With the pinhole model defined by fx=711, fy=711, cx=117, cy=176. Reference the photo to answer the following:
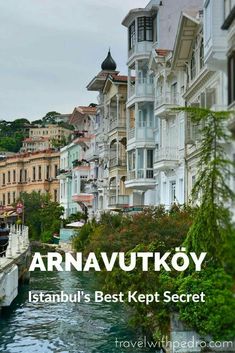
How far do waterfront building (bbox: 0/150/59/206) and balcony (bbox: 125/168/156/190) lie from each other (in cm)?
2587

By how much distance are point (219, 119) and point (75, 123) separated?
38.4 metres

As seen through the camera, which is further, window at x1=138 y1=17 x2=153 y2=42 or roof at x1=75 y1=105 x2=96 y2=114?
roof at x1=75 y1=105 x2=96 y2=114

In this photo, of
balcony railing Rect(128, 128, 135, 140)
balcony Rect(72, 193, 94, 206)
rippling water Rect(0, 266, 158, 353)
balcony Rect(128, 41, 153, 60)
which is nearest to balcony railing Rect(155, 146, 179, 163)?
rippling water Rect(0, 266, 158, 353)

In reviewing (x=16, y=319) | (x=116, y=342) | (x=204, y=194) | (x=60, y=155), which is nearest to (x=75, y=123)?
(x=60, y=155)

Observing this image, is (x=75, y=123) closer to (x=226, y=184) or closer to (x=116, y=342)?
(x=116, y=342)

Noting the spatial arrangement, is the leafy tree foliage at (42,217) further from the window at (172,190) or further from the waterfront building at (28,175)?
the window at (172,190)

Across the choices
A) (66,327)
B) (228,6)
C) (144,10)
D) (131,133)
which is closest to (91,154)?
(131,133)

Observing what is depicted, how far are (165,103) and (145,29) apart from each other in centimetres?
631

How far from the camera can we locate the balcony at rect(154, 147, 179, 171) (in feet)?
57.0

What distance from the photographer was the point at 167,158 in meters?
18.2

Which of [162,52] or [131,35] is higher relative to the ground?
[131,35]

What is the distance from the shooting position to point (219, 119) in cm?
928

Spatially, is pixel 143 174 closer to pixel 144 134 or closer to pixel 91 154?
pixel 144 134

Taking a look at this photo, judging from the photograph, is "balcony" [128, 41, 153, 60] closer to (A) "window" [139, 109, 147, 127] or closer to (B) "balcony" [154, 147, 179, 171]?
(A) "window" [139, 109, 147, 127]
